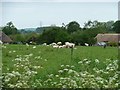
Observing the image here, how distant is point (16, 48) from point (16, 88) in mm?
5121

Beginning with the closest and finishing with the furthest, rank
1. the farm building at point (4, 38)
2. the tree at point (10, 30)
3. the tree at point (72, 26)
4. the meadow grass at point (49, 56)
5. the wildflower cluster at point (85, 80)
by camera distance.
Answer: the wildflower cluster at point (85, 80) < the meadow grass at point (49, 56) < the farm building at point (4, 38) < the tree at point (10, 30) < the tree at point (72, 26)

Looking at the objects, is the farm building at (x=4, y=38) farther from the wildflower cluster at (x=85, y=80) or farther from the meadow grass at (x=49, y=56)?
the wildflower cluster at (x=85, y=80)

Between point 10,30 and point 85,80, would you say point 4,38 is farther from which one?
point 85,80

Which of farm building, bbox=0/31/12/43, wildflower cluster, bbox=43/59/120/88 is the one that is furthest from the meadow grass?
wildflower cluster, bbox=43/59/120/88

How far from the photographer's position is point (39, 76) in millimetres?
5812

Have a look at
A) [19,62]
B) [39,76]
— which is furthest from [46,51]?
[39,76]

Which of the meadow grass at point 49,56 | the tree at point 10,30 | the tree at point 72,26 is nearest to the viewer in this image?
the meadow grass at point 49,56

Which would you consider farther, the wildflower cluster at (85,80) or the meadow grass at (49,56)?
the meadow grass at (49,56)

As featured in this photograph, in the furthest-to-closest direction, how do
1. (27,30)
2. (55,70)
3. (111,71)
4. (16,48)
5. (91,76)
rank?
(16,48) → (27,30) → (55,70) → (111,71) → (91,76)

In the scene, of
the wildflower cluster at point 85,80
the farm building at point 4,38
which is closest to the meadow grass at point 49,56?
the farm building at point 4,38

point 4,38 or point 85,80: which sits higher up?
point 4,38

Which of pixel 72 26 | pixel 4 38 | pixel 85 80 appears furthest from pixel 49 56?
pixel 85 80

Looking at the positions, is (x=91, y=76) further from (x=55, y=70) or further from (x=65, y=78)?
(x=55, y=70)

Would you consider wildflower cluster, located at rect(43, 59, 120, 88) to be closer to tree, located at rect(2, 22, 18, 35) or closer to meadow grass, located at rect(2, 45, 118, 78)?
meadow grass, located at rect(2, 45, 118, 78)
